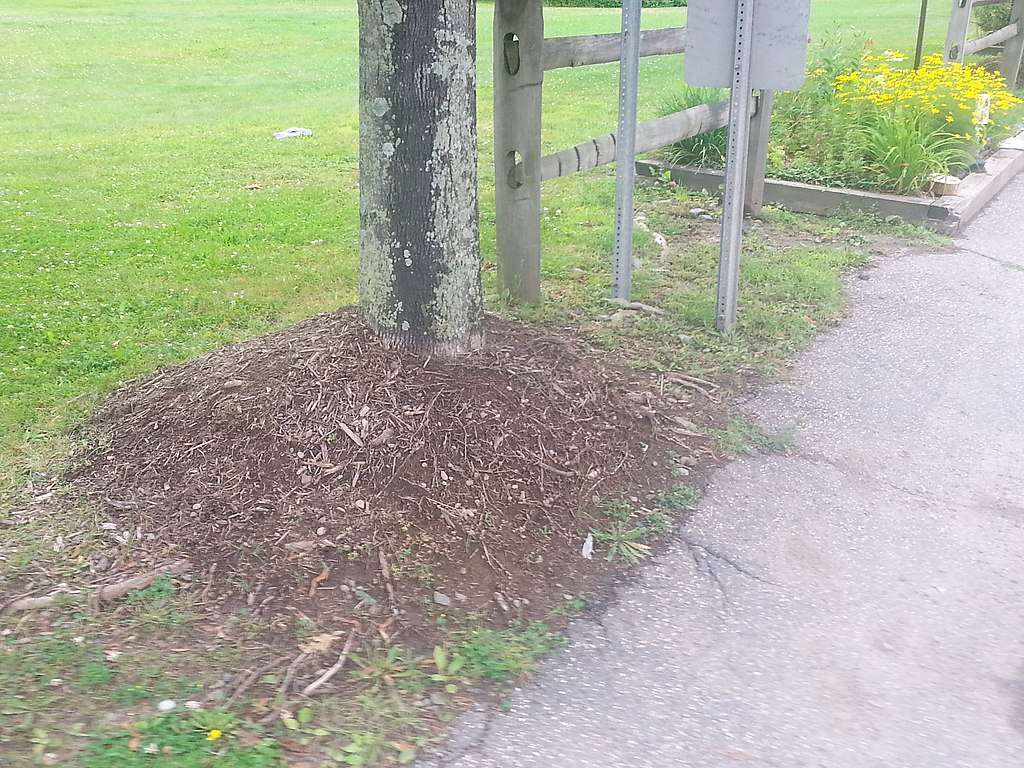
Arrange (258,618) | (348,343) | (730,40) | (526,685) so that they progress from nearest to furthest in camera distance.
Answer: (526,685) < (258,618) < (348,343) < (730,40)

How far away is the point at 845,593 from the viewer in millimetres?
3311

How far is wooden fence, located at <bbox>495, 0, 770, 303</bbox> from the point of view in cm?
493

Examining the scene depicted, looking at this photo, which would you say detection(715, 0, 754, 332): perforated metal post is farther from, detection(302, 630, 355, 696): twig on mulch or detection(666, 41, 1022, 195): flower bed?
detection(666, 41, 1022, 195): flower bed

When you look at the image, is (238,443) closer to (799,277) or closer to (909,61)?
(799,277)

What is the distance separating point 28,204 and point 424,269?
207 inches

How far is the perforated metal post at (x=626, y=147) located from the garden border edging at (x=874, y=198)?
9.37ft

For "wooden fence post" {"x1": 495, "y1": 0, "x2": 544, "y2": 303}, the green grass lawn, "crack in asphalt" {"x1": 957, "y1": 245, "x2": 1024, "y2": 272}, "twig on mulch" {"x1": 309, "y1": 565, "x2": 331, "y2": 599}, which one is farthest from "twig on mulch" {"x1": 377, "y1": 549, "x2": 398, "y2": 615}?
"crack in asphalt" {"x1": 957, "y1": 245, "x2": 1024, "y2": 272}

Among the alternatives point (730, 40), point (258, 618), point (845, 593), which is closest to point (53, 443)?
point (258, 618)

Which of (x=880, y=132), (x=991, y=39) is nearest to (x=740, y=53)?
(x=880, y=132)

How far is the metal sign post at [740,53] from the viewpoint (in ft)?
15.3

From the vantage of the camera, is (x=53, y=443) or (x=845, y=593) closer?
(x=845, y=593)

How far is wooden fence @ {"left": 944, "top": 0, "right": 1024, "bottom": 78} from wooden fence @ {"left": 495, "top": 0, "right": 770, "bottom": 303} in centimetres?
607

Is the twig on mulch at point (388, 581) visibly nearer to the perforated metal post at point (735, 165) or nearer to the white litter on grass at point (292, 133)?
the perforated metal post at point (735, 165)

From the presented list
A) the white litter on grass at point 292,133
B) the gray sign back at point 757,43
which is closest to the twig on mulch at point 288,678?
the gray sign back at point 757,43
